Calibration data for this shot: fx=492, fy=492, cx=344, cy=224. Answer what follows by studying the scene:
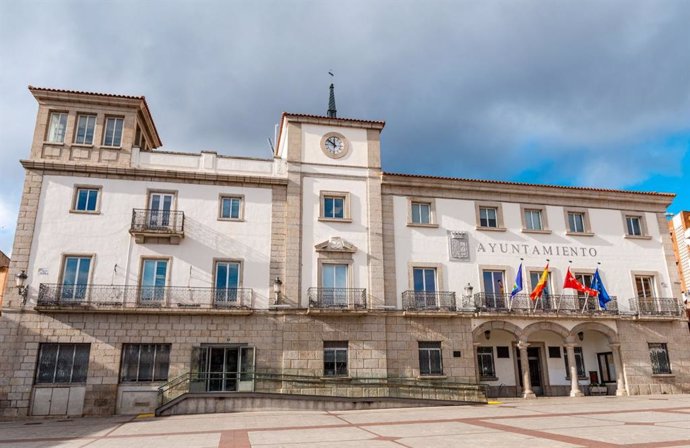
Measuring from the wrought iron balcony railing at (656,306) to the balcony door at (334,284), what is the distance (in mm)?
14111

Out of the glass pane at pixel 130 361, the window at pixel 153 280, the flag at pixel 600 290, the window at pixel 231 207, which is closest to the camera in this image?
the glass pane at pixel 130 361

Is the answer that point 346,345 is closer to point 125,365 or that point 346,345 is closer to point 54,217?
point 125,365

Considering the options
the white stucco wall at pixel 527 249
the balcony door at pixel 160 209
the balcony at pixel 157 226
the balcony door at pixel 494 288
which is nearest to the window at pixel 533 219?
the white stucco wall at pixel 527 249

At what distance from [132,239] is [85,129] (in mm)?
5379

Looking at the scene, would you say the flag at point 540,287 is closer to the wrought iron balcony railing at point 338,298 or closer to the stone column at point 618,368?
the stone column at point 618,368

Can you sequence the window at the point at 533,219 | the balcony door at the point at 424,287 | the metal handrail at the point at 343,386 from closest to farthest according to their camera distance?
the metal handrail at the point at 343,386
the balcony door at the point at 424,287
the window at the point at 533,219

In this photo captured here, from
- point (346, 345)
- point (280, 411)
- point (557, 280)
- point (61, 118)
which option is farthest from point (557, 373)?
point (61, 118)

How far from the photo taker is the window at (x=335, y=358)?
20094mm

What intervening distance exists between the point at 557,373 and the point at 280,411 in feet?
44.8

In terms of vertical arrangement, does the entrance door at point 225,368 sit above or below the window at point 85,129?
below

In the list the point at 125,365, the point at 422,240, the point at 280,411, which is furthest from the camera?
the point at 422,240

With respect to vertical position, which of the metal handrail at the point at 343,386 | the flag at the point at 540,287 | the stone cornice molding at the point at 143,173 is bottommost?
the metal handrail at the point at 343,386

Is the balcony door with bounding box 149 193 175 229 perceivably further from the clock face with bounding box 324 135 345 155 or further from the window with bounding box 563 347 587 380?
the window with bounding box 563 347 587 380

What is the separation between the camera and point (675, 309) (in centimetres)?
2392
